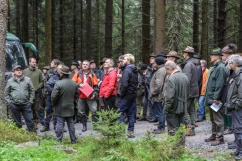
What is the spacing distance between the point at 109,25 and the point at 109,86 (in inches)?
450

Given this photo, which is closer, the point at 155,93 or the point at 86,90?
the point at 155,93

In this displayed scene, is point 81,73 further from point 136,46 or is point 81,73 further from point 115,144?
point 136,46

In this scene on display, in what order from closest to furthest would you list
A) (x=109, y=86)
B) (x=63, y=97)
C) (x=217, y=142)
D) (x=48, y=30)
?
1. (x=217, y=142)
2. (x=63, y=97)
3. (x=109, y=86)
4. (x=48, y=30)

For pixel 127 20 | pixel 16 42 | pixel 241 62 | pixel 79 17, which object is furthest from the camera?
pixel 127 20

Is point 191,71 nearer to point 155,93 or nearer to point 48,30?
point 155,93

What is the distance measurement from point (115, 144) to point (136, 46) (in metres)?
32.3

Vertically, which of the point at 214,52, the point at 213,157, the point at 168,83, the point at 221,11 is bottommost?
the point at 213,157

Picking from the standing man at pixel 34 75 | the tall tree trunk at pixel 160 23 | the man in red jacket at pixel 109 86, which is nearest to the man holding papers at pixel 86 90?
the man in red jacket at pixel 109 86

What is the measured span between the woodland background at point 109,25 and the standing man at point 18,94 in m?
9.22

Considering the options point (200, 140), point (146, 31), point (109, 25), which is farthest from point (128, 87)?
point (109, 25)

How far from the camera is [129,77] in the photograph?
10.3 metres

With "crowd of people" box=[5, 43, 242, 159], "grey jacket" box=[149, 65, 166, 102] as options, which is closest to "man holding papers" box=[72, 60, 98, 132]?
"crowd of people" box=[5, 43, 242, 159]

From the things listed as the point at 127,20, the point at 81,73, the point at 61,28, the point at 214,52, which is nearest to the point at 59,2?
the point at 61,28

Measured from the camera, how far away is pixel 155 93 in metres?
11.3
